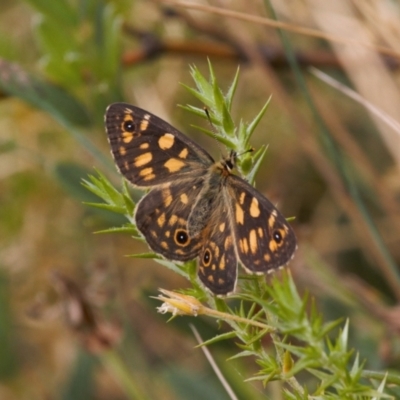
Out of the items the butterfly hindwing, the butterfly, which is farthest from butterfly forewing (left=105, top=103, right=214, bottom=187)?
the butterfly hindwing

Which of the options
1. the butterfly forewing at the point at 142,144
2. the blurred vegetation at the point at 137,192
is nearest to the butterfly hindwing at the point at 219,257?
the butterfly forewing at the point at 142,144

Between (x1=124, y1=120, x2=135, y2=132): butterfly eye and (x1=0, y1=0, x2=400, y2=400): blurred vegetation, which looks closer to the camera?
(x1=124, y1=120, x2=135, y2=132): butterfly eye

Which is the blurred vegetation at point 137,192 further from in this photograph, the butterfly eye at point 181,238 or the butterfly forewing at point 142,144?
the butterfly eye at point 181,238

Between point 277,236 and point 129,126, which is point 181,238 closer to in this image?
point 277,236

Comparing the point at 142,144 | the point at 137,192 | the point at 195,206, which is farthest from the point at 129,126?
the point at 137,192

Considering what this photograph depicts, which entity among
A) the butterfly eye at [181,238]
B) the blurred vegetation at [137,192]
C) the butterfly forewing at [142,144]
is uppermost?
the butterfly forewing at [142,144]

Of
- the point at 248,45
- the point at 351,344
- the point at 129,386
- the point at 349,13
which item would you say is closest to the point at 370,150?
the point at 349,13

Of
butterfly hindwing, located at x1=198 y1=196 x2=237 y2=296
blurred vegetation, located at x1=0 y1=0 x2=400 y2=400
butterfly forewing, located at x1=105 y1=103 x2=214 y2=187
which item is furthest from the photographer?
blurred vegetation, located at x1=0 y1=0 x2=400 y2=400

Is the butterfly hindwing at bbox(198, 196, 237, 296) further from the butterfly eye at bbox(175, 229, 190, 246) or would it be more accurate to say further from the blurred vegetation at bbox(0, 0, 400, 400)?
the blurred vegetation at bbox(0, 0, 400, 400)

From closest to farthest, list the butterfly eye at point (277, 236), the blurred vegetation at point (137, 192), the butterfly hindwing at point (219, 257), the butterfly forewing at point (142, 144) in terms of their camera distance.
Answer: the butterfly hindwing at point (219, 257) → the butterfly eye at point (277, 236) → the butterfly forewing at point (142, 144) → the blurred vegetation at point (137, 192)
